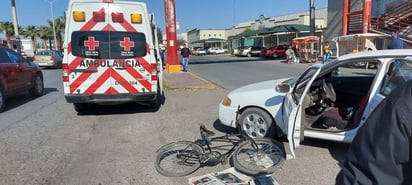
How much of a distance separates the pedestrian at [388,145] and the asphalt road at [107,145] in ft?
7.04

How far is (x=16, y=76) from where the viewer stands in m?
8.31

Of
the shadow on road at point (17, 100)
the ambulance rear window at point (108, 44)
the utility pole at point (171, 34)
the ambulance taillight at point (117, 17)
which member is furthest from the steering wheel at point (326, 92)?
the utility pole at point (171, 34)

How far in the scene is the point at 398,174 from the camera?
1278mm

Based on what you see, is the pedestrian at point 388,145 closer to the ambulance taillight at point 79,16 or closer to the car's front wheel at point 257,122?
the car's front wheel at point 257,122

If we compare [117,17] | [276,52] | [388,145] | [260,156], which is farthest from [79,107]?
[276,52]

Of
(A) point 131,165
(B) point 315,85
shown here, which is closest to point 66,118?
(A) point 131,165

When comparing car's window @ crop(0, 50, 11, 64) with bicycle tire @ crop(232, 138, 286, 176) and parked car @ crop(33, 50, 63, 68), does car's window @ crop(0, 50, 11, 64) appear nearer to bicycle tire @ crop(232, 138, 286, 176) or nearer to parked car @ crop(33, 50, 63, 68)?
bicycle tire @ crop(232, 138, 286, 176)

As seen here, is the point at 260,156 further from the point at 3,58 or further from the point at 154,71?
the point at 3,58

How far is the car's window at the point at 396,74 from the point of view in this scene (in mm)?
3488

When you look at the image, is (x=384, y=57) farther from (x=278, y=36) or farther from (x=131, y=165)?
(x=278, y=36)

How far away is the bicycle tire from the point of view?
3.69 metres

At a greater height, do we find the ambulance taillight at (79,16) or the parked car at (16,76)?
the ambulance taillight at (79,16)

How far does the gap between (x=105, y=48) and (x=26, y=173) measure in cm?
330

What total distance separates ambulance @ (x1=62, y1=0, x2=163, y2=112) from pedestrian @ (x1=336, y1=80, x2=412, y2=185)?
18.4ft
